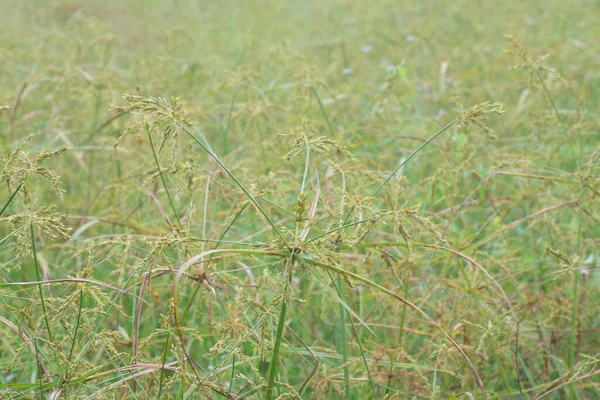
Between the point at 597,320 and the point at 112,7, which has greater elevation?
the point at 597,320

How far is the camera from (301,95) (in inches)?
85.8

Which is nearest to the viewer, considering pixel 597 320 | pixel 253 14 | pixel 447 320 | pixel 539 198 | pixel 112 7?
pixel 447 320

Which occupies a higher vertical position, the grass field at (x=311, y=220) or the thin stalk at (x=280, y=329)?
the thin stalk at (x=280, y=329)

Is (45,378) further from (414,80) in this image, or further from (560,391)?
(414,80)

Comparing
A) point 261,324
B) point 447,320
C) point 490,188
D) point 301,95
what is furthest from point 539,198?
point 261,324

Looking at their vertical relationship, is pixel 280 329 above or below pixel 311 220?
below

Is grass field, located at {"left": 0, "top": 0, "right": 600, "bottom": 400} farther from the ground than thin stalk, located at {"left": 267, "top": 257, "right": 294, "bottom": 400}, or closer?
closer

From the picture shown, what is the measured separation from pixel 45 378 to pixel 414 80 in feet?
8.67

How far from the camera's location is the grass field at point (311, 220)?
102 cm

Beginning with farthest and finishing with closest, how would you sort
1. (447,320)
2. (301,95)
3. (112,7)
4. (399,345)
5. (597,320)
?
(112,7), (301,95), (597,320), (447,320), (399,345)

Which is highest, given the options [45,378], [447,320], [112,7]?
[45,378]

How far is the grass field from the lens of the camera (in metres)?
1.02

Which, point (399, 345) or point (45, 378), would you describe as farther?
point (399, 345)

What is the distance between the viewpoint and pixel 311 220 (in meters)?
0.98
